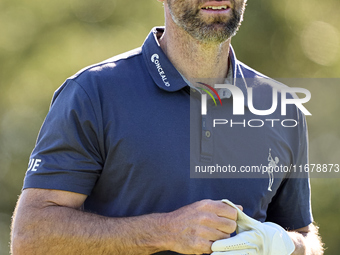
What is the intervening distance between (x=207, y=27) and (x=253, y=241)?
2.73ft

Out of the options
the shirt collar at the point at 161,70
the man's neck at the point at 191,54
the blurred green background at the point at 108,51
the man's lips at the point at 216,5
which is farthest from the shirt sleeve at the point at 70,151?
the blurred green background at the point at 108,51

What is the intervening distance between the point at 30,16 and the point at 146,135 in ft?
21.6

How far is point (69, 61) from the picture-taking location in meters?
8.02

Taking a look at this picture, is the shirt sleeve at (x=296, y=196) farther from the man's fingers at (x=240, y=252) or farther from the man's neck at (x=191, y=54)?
the man's fingers at (x=240, y=252)

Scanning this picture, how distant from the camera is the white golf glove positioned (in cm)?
204

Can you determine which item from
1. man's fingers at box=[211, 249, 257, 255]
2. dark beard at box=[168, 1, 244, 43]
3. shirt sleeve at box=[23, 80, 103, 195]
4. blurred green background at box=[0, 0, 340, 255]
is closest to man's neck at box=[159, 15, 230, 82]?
dark beard at box=[168, 1, 244, 43]

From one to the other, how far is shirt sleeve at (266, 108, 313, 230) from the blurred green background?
4.87 meters

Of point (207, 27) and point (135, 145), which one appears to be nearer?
point (135, 145)

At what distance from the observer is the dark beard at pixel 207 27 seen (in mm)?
2352

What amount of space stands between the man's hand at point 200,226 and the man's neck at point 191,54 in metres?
0.62

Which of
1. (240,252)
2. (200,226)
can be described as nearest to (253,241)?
(240,252)

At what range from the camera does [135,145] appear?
7.14ft

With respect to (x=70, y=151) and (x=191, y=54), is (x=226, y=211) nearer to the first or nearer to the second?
(x=70, y=151)

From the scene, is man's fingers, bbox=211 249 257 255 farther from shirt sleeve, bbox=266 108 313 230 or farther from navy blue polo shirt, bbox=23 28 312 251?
shirt sleeve, bbox=266 108 313 230
